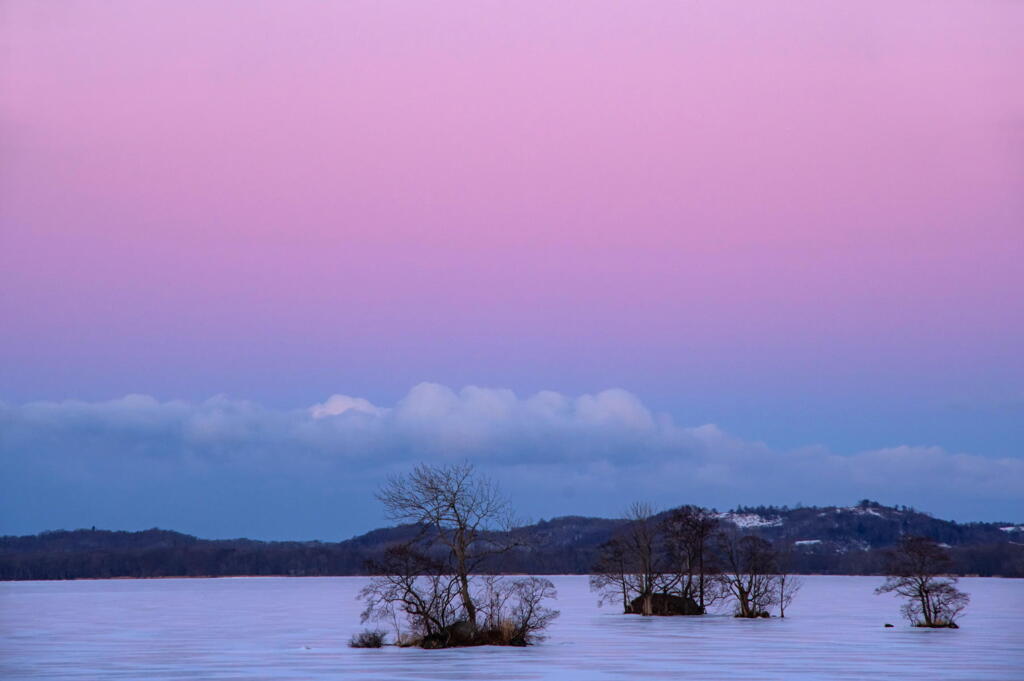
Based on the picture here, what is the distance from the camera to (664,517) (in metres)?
95.0

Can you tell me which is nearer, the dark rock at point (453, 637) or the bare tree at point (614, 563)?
the dark rock at point (453, 637)

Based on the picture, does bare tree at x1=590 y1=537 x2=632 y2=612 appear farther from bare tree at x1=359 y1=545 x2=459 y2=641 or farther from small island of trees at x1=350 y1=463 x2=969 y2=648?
bare tree at x1=359 y1=545 x2=459 y2=641

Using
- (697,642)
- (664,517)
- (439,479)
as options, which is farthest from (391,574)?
(664,517)

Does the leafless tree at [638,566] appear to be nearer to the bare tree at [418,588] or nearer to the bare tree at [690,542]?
A: the bare tree at [690,542]

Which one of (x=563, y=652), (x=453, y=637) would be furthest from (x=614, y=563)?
(x=563, y=652)

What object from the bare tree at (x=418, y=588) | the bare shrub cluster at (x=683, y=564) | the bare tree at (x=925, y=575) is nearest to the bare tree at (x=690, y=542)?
the bare shrub cluster at (x=683, y=564)

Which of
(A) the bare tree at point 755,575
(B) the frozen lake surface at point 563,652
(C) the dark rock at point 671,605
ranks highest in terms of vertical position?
(A) the bare tree at point 755,575

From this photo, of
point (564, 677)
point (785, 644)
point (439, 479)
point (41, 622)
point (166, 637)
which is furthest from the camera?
point (41, 622)

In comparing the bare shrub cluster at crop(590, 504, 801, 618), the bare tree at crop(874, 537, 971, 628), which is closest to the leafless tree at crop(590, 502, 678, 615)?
the bare shrub cluster at crop(590, 504, 801, 618)

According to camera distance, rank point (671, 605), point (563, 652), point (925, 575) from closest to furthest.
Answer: point (563, 652), point (925, 575), point (671, 605)

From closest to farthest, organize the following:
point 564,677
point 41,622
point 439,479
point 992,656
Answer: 1. point 564,677
2. point 992,656
3. point 439,479
4. point 41,622

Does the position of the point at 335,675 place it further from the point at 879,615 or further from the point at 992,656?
the point at 879,615

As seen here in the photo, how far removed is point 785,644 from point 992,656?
9.86m

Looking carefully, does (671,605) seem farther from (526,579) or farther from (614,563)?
(526,579)
